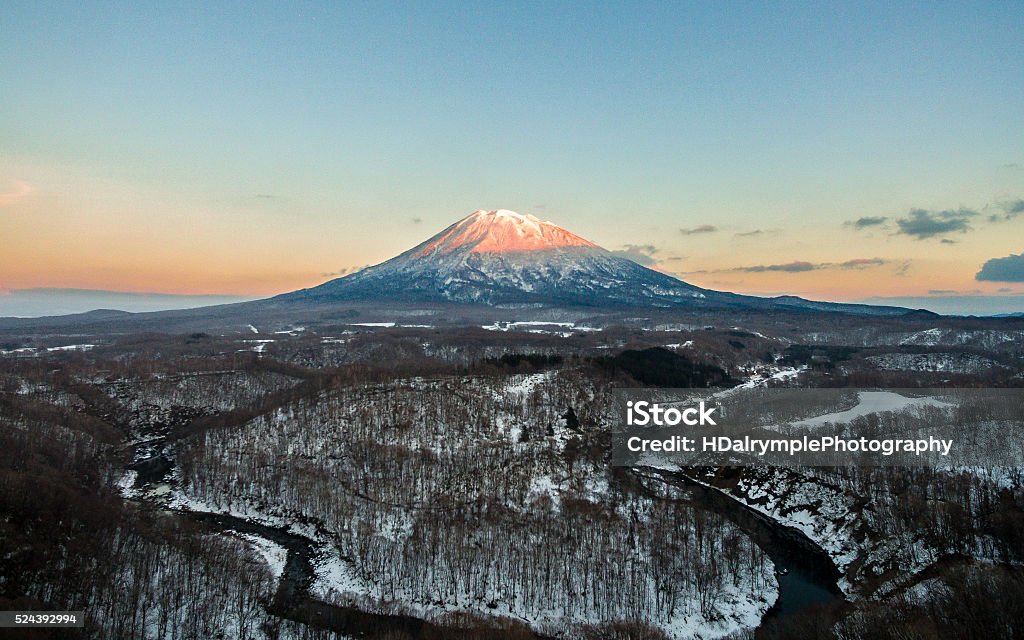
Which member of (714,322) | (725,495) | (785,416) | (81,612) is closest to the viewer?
(81,612)

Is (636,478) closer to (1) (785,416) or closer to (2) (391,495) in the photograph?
(2) (391,495)

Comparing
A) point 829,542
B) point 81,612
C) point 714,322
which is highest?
point 714,322

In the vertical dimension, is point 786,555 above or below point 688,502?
below

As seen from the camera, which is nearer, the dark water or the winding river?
the winding river

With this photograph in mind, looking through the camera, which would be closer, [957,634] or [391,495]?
[957,634]

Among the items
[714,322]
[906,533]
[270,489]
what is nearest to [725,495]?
[906,533]

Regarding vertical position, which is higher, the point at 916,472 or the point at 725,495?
the point at 916,472

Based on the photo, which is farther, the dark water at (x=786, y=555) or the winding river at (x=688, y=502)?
the dark water at (x=786, y=555)

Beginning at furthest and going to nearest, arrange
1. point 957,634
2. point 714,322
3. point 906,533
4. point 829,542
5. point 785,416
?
point 714,322 < point 785,416 < point 829,542 < point 906,533 < point 957,634

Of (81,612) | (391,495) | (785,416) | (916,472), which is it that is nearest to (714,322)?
(785,416)

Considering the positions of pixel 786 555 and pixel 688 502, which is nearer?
pixel 786 555
